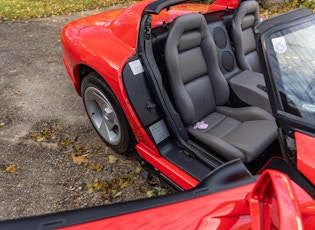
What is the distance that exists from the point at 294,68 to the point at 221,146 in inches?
30.0

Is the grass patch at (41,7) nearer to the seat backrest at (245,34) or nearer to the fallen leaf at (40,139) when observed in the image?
the fallen leaf at (40,139)

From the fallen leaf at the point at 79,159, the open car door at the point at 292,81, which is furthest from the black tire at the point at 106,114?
the open car door at the point at 292,81

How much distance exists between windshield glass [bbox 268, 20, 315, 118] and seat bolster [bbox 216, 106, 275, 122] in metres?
0.76

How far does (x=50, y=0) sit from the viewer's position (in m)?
9.52

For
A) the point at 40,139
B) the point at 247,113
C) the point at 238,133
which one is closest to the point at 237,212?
the point at 238,133

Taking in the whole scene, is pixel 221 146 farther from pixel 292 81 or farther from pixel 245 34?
pixel 245 34

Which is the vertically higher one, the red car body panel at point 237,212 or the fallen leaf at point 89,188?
the red car body panel at point 237,212

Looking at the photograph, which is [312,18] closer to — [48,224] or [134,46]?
[134,46]

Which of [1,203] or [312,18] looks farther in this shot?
[1,203]

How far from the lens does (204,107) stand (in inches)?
116

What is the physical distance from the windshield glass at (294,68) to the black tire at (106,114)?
1338mm

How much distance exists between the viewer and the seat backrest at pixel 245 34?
338cm

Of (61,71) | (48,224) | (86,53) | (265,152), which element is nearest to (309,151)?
(265,152)

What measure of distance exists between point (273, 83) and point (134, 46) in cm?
116
